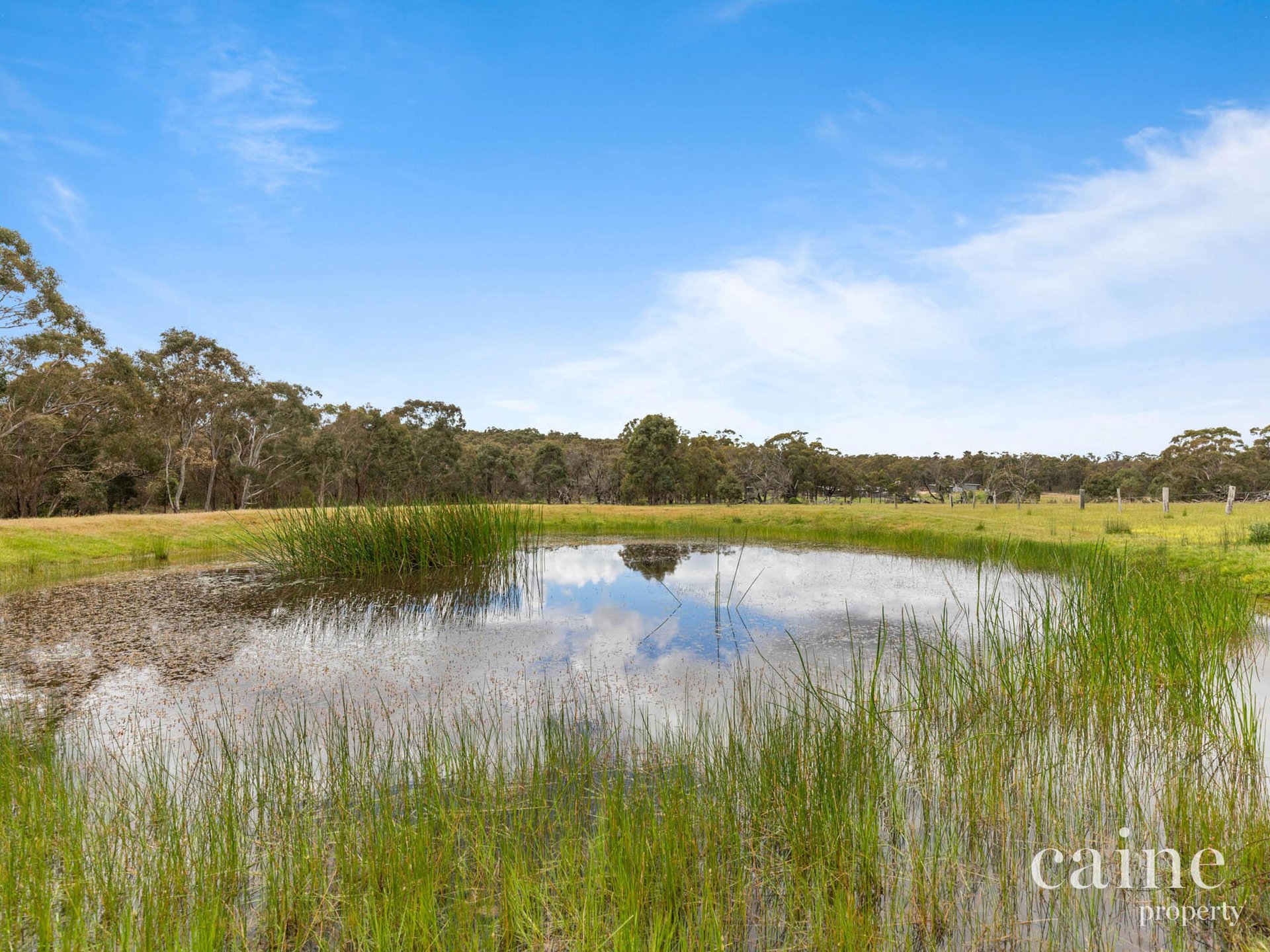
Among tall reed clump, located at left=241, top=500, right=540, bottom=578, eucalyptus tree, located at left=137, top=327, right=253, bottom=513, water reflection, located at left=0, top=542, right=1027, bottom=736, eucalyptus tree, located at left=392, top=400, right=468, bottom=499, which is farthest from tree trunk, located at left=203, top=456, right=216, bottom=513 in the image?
water reflection, located at left=0, top=542, right=1027, bottom=736

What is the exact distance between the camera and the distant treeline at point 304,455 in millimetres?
29281

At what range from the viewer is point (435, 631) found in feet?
Result: 26.5

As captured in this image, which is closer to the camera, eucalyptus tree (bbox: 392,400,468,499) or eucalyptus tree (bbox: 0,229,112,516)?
eucalyptus tree (bbox: 0,229,112,516)

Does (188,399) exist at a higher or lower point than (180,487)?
higher

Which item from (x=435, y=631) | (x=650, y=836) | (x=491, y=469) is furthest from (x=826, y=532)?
(x=491, y=469)

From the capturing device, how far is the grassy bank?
7.88ft

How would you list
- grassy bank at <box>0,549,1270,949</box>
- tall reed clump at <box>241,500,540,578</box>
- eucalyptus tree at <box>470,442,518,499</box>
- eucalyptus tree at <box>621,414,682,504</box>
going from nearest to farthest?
grassy bank at <box>0,549,1270,949</box> → tall reed clump at <box>241,500,540,578</box> → eucalyptus tree at <box>621,414,682,504</box> → eucalyptus tree at <box>470,442,518,499</box>

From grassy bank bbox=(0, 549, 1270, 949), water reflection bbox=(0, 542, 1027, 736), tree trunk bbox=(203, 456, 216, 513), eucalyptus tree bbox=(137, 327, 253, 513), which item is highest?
eucalyptus tree bbox=(137, 327, 253, 513)

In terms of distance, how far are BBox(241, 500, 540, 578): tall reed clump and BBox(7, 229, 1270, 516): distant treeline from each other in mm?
1037

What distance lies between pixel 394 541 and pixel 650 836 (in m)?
11.8

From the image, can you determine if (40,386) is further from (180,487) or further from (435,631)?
(435,631)

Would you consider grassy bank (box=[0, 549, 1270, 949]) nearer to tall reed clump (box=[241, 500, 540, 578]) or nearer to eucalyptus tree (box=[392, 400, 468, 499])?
tall reed clump (box=[241, 500, 540, 578])

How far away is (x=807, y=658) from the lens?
6531mm

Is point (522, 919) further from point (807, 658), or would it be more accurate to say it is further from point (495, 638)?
point (495, 638)
